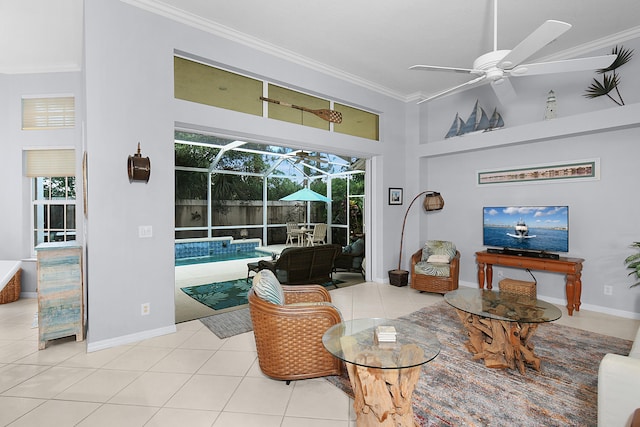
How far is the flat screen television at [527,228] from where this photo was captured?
4160 millimetres

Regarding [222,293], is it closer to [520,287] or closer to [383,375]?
[383,375]

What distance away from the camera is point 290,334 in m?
2.30

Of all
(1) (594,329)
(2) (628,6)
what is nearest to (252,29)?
(2) (628,6)

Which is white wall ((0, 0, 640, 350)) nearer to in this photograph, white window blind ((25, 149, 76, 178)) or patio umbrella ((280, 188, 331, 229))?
white window blind ((25, 149, 76, 178))

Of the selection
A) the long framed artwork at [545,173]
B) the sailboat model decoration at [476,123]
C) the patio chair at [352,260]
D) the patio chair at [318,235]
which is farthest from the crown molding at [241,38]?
the patio chair at [318,235]

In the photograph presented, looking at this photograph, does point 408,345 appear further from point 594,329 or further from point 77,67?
point 77,67

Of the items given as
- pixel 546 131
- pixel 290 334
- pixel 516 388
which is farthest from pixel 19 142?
pixel 546 131

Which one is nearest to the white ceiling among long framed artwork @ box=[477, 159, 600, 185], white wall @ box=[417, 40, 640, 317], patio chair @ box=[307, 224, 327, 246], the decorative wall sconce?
white wall @ box=[417, 40, 640, 317]

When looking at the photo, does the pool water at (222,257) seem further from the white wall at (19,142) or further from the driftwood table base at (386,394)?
the driftwood table base at (386,394)

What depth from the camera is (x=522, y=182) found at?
466cm

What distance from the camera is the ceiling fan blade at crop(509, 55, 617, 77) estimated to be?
233 centimetres

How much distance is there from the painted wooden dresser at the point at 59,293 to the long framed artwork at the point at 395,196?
4408mm

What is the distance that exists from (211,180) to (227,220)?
1.32m

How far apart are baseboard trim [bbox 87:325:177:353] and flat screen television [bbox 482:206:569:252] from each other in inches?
179
